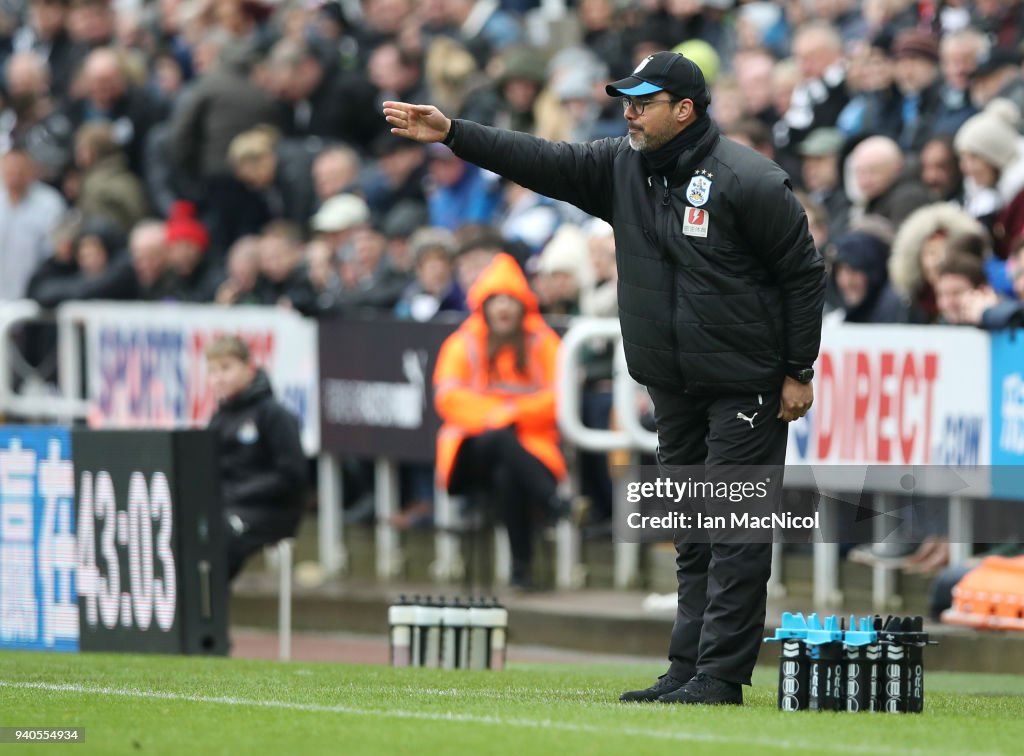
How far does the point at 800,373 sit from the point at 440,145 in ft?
32.6

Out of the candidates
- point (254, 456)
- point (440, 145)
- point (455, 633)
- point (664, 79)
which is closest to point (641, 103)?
point (664, 79)

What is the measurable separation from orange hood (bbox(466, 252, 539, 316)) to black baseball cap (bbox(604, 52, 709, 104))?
237 inches

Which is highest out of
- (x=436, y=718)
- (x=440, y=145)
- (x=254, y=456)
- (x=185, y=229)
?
(x=440, y=145)

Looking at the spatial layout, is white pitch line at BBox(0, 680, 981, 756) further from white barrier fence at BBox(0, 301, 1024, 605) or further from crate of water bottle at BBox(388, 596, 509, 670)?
white barrier fence at BBox(0, 301, 1024, 605)

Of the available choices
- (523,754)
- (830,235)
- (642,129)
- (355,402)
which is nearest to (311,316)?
(355,402)

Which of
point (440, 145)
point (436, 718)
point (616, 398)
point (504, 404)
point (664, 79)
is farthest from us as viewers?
point (440, 145)

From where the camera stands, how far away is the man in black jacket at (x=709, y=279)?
9.07m

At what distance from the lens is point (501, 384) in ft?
50.0

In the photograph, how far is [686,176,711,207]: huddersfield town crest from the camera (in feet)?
29.8

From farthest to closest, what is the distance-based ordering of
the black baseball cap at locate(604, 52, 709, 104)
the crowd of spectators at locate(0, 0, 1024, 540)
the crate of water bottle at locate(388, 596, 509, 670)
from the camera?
the crowd of spectators at locate(0, 0, 1024, 540), the crate of water bottle at locate(388, 596, 509, 670), the black baseball cap at locate(604, 52, 709, 104)

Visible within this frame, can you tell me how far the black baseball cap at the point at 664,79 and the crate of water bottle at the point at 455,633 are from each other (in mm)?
3635

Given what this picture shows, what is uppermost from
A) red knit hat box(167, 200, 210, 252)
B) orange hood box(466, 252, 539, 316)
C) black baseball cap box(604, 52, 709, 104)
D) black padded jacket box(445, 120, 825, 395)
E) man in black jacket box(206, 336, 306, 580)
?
red knit hat box(167, 200, 210, 252)

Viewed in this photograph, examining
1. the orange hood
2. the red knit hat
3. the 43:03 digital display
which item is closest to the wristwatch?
the 43:03 digital display

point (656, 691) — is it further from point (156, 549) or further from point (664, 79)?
point (156, 549)
